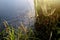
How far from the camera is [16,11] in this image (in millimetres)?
2619

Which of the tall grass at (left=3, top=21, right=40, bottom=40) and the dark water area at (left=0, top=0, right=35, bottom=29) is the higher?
the dark water area at (left=0, top=0, right=35, bottom=29)

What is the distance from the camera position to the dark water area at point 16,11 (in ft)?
8.00

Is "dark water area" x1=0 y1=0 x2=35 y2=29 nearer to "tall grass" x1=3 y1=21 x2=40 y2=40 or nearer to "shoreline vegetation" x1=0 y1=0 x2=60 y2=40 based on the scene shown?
"shoreline vegetation" x1=0 y1=0 x2=60 y2=40

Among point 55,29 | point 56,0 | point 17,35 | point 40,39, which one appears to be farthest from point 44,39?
point 56,0

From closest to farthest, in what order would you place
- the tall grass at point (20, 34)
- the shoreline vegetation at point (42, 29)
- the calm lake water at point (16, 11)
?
the tall grass at point (20, 34)
the shoreline vegetation at point (42, 29)
the calm lake water at point (16, 11)

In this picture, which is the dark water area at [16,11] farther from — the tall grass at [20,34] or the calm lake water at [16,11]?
the tall grass at [20,34]

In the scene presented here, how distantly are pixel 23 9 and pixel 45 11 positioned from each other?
53cm

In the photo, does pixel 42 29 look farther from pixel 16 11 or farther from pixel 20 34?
pixel 16 11

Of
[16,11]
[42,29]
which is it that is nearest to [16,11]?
[16,11]

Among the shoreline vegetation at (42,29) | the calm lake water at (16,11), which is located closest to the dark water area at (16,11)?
the calm lake water at (16,11)

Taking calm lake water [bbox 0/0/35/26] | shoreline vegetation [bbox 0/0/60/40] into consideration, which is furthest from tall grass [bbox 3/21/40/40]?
calm lake water [bbox 0/0/35/26]

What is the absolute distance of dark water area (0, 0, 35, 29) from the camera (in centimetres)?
244

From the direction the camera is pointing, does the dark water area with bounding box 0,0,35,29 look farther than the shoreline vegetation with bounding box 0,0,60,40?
Yes

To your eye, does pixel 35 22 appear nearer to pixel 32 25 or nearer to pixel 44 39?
pixel 32 25
